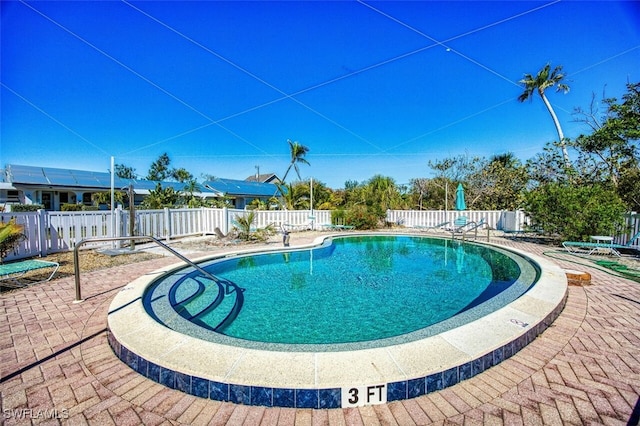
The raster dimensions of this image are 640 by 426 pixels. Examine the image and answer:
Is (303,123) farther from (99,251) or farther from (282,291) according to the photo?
(282,291)

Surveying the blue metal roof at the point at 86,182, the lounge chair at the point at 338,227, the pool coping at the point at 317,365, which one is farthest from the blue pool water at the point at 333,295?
the blue metal roof at the point at 86,182

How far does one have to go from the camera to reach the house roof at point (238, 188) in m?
29.0

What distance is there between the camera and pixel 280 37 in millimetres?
10766

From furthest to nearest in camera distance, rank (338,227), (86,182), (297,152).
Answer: (297,152) → (86,182) → (338,227)

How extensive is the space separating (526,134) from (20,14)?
22.4 metres

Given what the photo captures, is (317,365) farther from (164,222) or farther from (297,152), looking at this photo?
(297,152)

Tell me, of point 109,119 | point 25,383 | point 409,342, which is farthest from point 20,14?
point 109,119

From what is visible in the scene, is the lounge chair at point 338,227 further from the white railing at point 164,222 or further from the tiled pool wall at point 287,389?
the tiled pool wall at point 287,389

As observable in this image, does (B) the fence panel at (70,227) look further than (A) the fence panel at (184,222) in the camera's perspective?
No

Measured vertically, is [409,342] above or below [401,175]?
below

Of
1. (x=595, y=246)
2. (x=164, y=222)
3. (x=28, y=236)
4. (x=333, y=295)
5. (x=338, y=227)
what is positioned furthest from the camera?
(x=338, y=227)

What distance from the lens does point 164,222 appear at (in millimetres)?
11031

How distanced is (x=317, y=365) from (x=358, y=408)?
43 cm

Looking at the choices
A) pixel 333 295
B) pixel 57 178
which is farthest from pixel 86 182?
pixel 333 295
